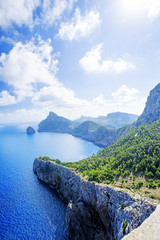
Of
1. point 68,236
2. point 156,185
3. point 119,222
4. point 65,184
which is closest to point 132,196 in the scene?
point 119,222

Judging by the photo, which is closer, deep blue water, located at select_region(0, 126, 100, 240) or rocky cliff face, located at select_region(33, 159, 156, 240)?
rocky cliff face, located at select_region(33, 159, 156, 240)

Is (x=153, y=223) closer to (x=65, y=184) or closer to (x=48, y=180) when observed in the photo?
(x=65, y=184)

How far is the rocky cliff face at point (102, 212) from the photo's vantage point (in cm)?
2361

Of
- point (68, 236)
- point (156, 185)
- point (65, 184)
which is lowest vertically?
point (68, 236)

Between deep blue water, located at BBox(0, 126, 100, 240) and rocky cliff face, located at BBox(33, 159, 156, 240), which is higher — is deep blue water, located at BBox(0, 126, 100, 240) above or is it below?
below

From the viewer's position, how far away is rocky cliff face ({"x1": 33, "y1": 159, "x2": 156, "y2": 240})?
2361 cm

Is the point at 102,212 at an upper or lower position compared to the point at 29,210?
upper

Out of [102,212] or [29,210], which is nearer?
[102,212]

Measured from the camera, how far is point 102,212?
3378 cm

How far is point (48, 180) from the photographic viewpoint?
220ft

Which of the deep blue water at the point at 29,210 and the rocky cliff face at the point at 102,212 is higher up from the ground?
the rocky cliff face at the point at 102,212

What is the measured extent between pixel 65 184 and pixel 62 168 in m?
9.08

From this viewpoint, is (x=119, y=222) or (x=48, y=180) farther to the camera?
(x=48, y=180)

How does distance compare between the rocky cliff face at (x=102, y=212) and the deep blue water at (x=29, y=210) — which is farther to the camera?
the deep blue water at (x=29, y=210)
